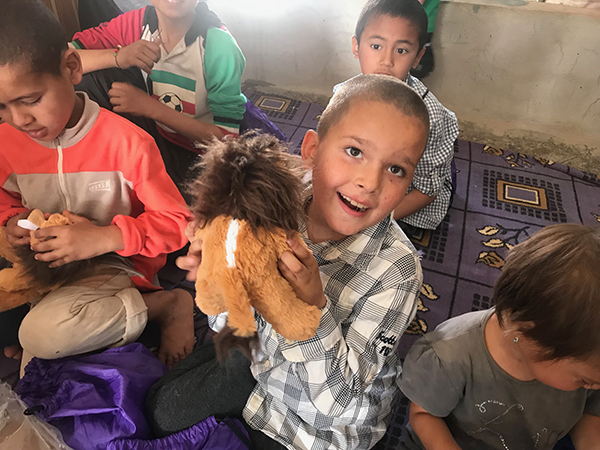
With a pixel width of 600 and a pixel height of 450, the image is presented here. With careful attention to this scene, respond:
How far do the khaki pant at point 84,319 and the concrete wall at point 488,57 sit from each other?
1.73 meters

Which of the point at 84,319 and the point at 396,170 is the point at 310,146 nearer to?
the point at 396,170

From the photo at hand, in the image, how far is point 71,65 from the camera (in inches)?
37.3

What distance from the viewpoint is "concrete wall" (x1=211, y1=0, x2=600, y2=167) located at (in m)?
1.85

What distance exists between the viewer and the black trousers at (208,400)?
0.92 m

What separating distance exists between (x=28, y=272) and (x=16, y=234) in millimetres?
95

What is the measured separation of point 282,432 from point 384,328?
0.34 m

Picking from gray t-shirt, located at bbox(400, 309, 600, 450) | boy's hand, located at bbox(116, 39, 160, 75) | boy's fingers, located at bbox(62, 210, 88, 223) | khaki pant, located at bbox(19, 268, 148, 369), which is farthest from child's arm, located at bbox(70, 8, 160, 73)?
gray t-shirt, located at bbox(400, 309, 600, 450)

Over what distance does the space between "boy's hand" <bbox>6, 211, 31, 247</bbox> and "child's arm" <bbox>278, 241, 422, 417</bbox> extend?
67 cm

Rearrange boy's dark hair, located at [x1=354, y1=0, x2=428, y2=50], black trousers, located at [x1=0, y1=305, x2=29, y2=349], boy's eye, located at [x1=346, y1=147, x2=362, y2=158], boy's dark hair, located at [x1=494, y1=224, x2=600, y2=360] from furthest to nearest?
boy's dark hair, located at [x1=354, y1=0, x2=428, y2=50] < black trousers, located at [x1=0, y1=305, x2=29, y2=349] < boy's eye, located at [x1=346, y1=147, x2=362, y2=158] < boy's dark hair, located at [x1=494, y1=224, x2=600, y2=360]

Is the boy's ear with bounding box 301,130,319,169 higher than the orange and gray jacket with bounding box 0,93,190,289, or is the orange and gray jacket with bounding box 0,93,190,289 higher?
the boy's ear with bounding box 301,130,319,169

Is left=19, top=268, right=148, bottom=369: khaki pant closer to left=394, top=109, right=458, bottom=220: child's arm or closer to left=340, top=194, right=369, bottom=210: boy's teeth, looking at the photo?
left=340, top=194, right=369, bottom=210: boy's teeth

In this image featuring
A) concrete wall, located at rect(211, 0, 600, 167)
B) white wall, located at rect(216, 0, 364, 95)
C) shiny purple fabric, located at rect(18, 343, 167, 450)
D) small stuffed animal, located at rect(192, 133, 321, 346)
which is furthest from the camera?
white wall, located at rect(216, 0, 364, 95)

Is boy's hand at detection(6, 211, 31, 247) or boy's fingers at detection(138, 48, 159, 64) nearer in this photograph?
boy's hand at detection(6, 211, 31, 247)

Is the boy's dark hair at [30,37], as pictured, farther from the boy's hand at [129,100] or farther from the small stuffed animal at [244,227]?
the small stuffed animal at [244,227]
